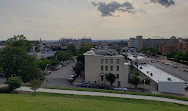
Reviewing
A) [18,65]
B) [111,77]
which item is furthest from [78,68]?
[18,65]

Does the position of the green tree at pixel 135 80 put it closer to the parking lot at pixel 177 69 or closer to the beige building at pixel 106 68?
the beige building at pixel 106 68

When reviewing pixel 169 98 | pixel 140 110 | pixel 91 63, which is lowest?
pixel 169 98

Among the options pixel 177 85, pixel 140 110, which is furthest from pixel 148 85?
pixel 140 110

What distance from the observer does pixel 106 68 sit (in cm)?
3253

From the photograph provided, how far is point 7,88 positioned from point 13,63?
26.7 feet

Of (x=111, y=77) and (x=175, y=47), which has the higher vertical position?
(x=175, y=47)

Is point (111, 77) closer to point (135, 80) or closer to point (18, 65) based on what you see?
point (135, 80)

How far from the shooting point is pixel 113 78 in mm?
31141

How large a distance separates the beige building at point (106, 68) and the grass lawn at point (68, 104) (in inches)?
437

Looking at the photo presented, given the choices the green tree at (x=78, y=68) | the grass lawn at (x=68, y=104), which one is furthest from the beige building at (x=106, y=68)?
the grass lawn at (x=68, y=104)

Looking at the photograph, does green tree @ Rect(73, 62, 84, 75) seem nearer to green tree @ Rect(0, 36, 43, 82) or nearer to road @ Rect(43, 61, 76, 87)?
road @ Rect(43, 61, 76, 87)

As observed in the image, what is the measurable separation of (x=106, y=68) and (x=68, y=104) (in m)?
18.2

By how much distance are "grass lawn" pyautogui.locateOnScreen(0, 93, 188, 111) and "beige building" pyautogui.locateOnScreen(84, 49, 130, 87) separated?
11103 millimetres

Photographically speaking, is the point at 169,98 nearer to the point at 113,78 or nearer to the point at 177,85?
the point at 177,85
